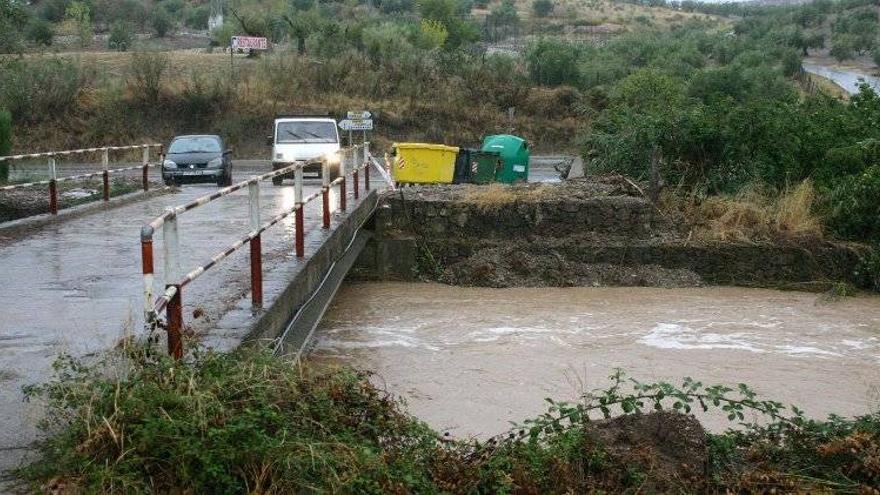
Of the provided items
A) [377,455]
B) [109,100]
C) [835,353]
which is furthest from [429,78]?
[377,455]

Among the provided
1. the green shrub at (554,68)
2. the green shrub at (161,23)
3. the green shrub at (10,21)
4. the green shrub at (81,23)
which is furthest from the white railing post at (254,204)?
the green shrub at (161,23)

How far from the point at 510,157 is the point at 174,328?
21206 millimetres

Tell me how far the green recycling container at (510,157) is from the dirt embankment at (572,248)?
781 centimetres

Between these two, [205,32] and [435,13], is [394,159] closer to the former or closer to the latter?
[435,13]

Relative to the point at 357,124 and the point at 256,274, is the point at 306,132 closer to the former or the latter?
the point at 357,124

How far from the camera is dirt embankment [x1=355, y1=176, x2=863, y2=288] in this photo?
56.4 ft

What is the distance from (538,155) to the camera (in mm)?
43688

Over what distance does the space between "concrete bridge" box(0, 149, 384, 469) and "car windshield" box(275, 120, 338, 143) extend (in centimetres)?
1204

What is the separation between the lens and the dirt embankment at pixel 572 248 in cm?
1719

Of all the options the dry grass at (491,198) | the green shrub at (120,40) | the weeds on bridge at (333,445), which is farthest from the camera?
the green shrub at (120,40)

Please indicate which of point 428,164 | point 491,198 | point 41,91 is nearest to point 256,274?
point 491,198

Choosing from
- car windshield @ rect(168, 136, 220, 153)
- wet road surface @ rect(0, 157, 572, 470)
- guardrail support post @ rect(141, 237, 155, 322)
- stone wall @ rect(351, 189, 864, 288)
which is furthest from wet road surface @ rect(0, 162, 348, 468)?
car windshield @ rect(168, 136, 220, 153)

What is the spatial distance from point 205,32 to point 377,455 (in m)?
89.1

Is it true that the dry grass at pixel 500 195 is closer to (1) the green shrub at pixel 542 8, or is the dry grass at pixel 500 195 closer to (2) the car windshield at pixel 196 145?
(2) the car windshield at pixel 196 145
